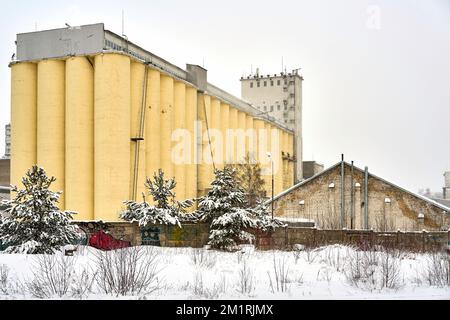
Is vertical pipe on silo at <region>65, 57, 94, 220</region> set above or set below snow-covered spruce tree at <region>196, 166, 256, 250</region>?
above

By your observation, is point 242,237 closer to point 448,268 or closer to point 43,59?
point 448,268

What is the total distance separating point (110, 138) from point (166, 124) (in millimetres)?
5907

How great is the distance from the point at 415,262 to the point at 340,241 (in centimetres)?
599

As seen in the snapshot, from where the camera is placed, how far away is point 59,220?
1778 cm

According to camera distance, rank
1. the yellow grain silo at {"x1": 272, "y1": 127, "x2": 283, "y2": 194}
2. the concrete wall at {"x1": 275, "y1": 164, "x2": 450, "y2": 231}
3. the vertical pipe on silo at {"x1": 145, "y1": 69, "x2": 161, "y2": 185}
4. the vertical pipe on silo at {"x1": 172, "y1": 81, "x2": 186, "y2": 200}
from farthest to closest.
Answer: the yellow grain silo at {"x1": 272, "y1": 127, "x2": 283, "y2": 194} < the vertical pipe on silo at {"x1": 172, "y1": 81, "x2": 186, "y2": 200} < the vertical pipe on silo at {"x1": 145, "y1": 69, "x2": 161, "y2": 185} < the concrete wall at {"x1": 275, "y1": 164, "x2": 450, "y2": 231}

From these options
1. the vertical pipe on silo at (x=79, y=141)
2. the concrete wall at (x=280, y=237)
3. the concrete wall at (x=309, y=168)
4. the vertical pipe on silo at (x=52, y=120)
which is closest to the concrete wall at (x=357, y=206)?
the concrete wall at (x=280, y=237)

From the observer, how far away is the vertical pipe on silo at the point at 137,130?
31.0m

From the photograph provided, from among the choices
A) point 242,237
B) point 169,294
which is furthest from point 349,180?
point 169,294

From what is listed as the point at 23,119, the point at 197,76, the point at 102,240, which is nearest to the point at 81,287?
the point at 102,240

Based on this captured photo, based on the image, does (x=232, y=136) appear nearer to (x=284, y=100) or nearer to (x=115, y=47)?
(x=115, y=47)

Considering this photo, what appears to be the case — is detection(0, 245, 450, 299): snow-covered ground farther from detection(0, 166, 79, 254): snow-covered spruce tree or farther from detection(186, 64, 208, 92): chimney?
detection(186, 64, 208, 92): chimney

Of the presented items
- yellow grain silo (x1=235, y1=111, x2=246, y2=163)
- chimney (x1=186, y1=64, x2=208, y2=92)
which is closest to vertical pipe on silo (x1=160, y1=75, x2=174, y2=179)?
chimney (x1=186, y1=64, x2=208, y2=92)

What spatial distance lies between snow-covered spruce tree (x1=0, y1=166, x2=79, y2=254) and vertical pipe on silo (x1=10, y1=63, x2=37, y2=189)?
1262 centimetres

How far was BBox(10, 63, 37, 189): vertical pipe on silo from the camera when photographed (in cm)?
3002
